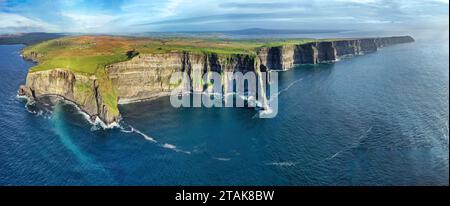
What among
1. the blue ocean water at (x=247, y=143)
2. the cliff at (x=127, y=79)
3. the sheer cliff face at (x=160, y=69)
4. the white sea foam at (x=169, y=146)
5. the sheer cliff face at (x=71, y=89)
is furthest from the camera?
the sheer cliff face at (x=160, y=69)

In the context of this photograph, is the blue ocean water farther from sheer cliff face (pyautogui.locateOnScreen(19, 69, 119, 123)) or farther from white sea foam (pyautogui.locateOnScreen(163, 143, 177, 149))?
sheer cliff face (pyautogui.locateOnScreen(19, 69, 119, 123))

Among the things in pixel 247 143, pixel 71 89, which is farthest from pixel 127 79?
pixel 247 143

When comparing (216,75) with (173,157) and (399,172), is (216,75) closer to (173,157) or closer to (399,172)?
(173,157)

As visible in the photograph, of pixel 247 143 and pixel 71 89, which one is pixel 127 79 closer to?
pixel 71 89

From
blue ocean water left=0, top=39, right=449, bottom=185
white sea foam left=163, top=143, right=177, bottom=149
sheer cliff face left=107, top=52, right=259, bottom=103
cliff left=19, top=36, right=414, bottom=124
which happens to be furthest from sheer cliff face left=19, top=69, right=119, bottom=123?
white sea foam left=163, top=143, right=177, bottom=149

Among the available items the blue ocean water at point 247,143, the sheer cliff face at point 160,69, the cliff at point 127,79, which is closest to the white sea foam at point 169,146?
the blue ocean water at point 247,143

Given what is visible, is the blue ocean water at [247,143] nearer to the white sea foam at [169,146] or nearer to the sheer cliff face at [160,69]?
the white sea foam at [169,146]
